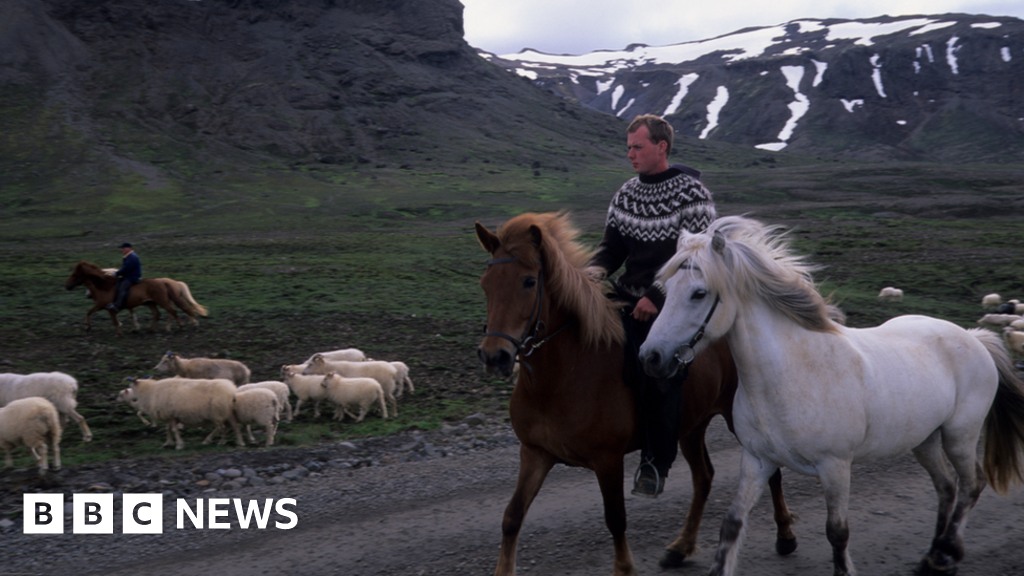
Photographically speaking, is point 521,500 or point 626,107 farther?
point 626,107

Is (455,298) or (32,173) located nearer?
(455,298)

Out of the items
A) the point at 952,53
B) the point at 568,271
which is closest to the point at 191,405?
the point at 568,271

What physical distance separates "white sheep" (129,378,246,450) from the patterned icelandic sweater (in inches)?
234

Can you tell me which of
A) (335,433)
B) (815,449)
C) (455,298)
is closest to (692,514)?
(815,449)

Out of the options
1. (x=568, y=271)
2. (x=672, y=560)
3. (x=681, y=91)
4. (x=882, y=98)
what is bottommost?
(x=672, y=560)

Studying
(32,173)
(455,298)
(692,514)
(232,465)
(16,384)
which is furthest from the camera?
(32,173)

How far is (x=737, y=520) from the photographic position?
433cm

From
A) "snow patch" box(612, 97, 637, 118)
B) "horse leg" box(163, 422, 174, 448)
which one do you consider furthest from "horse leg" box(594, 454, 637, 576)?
"snow patch" box(612, 97, 637, 118)

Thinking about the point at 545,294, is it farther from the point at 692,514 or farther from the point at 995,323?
the point at 995,323

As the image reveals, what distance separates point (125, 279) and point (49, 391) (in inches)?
373

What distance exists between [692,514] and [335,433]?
5634 mm

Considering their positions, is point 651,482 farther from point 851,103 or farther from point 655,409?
point 851,103

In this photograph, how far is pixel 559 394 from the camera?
461cm

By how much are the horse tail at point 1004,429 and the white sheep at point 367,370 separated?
291 inches
